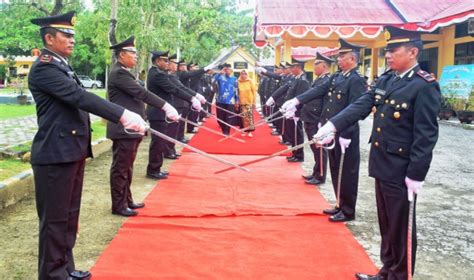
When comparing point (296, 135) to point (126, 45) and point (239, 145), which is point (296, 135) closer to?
point (239, 145)

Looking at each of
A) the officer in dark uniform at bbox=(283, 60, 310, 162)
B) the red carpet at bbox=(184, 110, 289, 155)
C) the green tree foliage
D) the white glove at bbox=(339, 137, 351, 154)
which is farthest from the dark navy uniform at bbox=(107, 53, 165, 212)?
the red carpet at bbox=(184, 110, 289, 155)

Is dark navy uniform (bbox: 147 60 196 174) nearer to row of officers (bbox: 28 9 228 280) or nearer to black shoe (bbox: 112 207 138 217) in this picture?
black shoe (bbox: 112 207 138 217)

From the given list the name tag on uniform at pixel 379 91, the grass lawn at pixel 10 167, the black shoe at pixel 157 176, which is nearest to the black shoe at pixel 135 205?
the grass lawn at pixel 10 167

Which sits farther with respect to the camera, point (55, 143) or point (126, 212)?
point (126, 212)

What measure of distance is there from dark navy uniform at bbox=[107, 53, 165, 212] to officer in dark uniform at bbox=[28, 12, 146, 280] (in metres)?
1.57

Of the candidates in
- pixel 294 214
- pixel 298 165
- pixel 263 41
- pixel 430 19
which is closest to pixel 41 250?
pixel 294 214

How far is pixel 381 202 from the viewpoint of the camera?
3.16 m

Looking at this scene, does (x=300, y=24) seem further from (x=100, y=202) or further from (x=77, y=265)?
(x=77, y=265)

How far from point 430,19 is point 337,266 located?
1163cm

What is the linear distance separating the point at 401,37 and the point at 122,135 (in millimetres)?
2735

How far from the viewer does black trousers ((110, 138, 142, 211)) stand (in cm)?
462

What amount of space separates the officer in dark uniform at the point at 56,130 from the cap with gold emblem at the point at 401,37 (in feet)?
5.95

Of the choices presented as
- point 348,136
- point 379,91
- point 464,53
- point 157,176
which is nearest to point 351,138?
point 348,136

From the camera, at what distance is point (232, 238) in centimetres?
399
